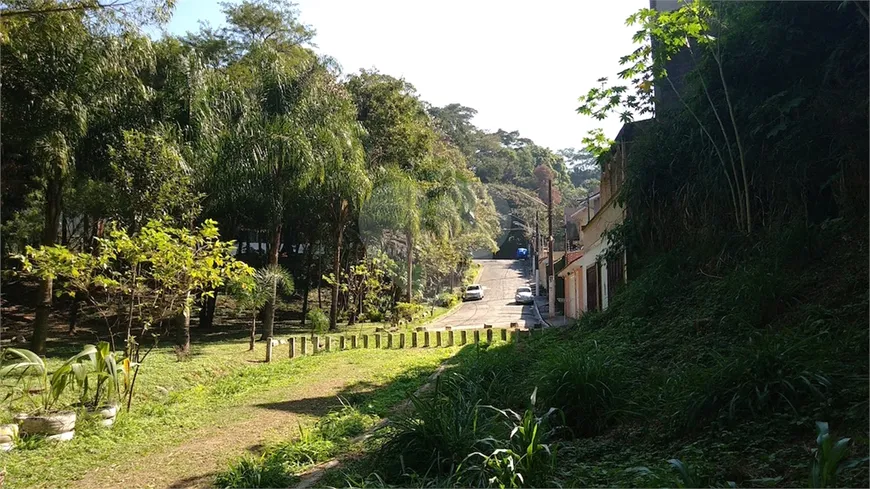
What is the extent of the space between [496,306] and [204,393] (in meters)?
27.4

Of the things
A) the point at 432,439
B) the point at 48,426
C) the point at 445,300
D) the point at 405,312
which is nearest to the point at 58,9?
the point at 48,426

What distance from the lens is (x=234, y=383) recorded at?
11070 mm

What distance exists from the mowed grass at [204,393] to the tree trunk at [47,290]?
2241 millimetres

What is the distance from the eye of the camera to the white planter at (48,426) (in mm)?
6602

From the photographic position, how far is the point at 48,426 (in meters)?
6.62

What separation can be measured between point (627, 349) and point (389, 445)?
3454mm

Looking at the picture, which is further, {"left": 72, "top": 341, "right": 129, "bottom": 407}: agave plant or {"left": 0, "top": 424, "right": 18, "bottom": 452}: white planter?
{"left": 72, "top": 341, "right": 129, "bottom": 407}: agave plant

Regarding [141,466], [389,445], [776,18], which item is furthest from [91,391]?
[776,18]

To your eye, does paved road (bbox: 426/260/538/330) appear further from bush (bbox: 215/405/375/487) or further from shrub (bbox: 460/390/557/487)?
shrub (bbox: 460/390/557/487)

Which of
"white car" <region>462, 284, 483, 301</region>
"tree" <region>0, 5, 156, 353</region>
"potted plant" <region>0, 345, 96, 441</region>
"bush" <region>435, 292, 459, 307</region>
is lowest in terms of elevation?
"potted plant" <region>0, 345, 96, 441</region>

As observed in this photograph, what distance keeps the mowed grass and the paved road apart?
10125mm

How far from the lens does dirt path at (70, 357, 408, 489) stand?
539 cm

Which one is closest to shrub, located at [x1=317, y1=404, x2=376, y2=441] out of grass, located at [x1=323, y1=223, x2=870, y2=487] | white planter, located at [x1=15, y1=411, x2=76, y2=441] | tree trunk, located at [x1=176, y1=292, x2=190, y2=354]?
grass, located at [x1=323, y1=223, x2=870, y2=487]

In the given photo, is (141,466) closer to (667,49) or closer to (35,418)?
(35,418)
